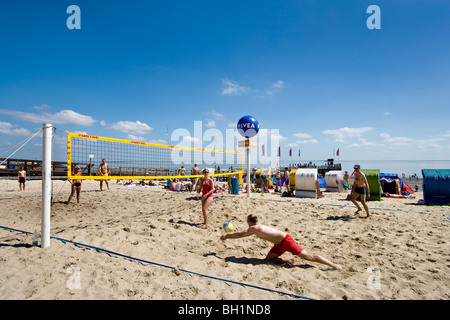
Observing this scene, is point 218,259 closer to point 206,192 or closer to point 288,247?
point 288,247

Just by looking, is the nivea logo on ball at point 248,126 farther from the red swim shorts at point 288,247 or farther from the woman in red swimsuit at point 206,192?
the red swim shorts at point 288,247

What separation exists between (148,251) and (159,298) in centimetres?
143

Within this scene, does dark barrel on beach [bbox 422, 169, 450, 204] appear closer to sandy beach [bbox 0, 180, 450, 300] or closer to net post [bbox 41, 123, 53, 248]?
sandy beach [bbox 0, 180, 450, 300]

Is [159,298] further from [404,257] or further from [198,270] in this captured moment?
[404,257]

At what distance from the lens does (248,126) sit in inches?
352

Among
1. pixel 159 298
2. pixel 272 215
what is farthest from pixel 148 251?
pixel 272 215

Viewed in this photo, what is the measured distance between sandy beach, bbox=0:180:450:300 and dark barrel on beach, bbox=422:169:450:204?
307cm

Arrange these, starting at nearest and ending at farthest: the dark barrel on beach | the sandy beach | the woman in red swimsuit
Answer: the sandy beach
the woman in red swimsuit
the dark barrel on beach

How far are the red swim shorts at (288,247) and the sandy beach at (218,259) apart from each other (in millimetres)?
225

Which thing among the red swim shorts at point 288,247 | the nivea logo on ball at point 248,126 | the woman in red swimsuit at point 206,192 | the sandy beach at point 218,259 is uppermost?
the nivea logo on ball at point 248,126

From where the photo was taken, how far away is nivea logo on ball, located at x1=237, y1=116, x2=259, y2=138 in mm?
8945

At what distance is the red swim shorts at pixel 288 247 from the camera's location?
3.36 metres

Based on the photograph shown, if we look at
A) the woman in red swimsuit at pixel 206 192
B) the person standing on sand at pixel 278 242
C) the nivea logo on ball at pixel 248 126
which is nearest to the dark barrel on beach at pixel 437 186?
the nivea logo on ball at pixel 248 126

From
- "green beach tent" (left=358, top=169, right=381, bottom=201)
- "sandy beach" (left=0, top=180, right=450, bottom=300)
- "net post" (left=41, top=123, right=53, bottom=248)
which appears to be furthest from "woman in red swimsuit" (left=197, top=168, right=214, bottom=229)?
"green beach tent" (left=358, top=169, right=381, bottom=201)
